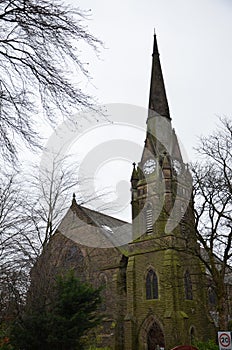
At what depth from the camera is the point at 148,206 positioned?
3130 cm

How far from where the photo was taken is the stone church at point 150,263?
85.3ft

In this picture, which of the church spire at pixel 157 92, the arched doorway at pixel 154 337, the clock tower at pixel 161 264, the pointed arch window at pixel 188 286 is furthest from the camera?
the church spire at pixel 157 92

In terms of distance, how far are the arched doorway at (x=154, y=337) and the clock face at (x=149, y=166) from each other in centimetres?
1238

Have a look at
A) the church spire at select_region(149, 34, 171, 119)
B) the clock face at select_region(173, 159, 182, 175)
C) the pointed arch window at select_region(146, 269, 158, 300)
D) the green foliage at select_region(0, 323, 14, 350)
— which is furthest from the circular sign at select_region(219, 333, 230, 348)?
the church spire at select_region(149, 34, 171, 119)

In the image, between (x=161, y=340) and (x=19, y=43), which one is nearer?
(x=19, y=43)

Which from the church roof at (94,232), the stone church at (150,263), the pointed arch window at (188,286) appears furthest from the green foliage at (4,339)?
the pointed arch window at (188,286)

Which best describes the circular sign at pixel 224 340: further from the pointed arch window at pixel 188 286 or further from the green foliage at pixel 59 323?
the pointed arch window at pixel 188 286

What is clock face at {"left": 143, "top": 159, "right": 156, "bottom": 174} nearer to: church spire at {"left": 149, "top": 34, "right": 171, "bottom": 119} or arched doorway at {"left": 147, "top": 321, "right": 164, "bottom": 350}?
church spire at {"left": 149, "top": 34, "right": 171, "bottom": 119}

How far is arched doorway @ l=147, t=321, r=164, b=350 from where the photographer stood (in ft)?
85.2

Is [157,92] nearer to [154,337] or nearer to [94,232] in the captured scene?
[94,232]

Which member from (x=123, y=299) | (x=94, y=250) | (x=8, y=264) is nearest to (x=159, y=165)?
(x=94, y=250)

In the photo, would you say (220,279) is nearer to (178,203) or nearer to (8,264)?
(8,264)

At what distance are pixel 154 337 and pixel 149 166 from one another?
1378 cm

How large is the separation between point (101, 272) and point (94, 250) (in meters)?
1.95
